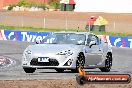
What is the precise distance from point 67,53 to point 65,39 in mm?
1337

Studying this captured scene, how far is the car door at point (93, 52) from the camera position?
20344 mm

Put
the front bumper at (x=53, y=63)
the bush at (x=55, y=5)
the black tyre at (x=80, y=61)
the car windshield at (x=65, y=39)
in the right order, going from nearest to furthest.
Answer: the front bumper at (x=53, y=63) < the black tyre at (x=80, y=61) < the car windshield at (x=65, y=39) < the bush at (x=55, y=5)

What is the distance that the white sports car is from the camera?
18828 mm

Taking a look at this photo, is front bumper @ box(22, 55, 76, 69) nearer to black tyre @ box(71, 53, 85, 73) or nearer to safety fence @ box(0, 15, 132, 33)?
black tyre @ box(71, 53, 85, 73)

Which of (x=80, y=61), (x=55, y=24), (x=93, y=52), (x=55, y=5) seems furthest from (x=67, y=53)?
(x=55, y=5)

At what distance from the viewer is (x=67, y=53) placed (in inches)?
750

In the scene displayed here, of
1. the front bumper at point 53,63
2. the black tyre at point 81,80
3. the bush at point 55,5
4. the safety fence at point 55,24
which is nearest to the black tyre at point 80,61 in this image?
the front bumper at point 53,63

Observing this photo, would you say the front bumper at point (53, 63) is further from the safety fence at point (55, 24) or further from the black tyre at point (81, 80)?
the safety fence at point (55, 24)

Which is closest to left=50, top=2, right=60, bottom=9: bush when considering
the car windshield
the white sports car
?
the white sports car

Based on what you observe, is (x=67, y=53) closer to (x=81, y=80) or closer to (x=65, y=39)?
(x=65, y=39)

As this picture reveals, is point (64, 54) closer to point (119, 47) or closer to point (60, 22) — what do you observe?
point (119, 47)

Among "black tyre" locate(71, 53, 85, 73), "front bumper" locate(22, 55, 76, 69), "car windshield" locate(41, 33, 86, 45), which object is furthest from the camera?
"car windshield" locate(41, 33, 86, 45)

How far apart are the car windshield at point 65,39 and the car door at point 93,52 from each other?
27cm

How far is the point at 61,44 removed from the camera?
19.7m
